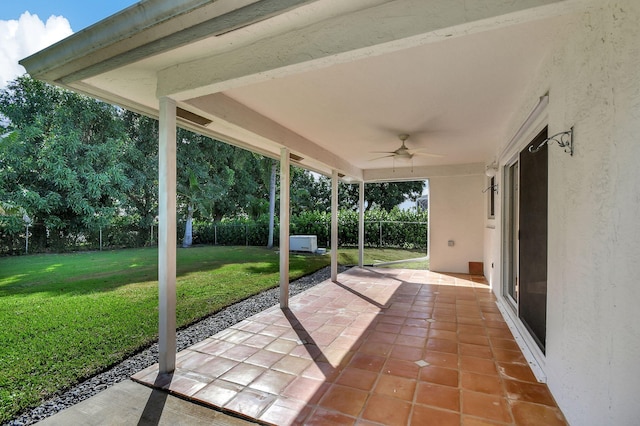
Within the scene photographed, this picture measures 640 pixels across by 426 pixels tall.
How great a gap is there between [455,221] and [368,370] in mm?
5955

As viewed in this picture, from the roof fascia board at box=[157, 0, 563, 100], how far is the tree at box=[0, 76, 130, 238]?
39.5ft

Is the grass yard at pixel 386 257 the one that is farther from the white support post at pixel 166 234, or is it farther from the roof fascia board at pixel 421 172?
the white support post at pixel 166 234

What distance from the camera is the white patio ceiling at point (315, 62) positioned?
5.79 feet

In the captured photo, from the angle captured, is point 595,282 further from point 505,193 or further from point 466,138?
point 466,138

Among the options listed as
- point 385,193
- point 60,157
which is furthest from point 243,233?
point 385,193

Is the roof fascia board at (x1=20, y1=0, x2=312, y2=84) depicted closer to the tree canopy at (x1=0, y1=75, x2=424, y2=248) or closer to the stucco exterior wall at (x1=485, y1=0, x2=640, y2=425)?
the stucco exterior wall at (x1=485, y1=0, x2=640, y2=425)

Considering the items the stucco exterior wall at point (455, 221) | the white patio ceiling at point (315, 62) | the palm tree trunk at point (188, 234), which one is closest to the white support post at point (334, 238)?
the white patio ceiling at point (315, 62)

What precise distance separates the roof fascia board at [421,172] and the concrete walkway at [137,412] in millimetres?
7209

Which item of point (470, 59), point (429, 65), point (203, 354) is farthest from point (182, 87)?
point (203, 354)

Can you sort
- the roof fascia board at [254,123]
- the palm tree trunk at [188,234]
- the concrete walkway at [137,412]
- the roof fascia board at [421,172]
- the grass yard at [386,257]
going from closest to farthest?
the concrete walkway at [137,412] < the roof fascia board at [254,123] < the roof fascia board at [421,172] < the grass yard at [386,257] < the palm tree trunk at [188,234]

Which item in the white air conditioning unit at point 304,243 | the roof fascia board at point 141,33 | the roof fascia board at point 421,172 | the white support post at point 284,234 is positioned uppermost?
the roof fascia board at point 141,33

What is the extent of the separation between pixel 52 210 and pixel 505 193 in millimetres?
14712

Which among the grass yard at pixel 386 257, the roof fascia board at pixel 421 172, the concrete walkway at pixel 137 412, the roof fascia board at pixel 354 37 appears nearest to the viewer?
the roof fascia board at pixel 354 37

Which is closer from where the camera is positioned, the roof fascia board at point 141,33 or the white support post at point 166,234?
the roof fascia board at point 141,33
